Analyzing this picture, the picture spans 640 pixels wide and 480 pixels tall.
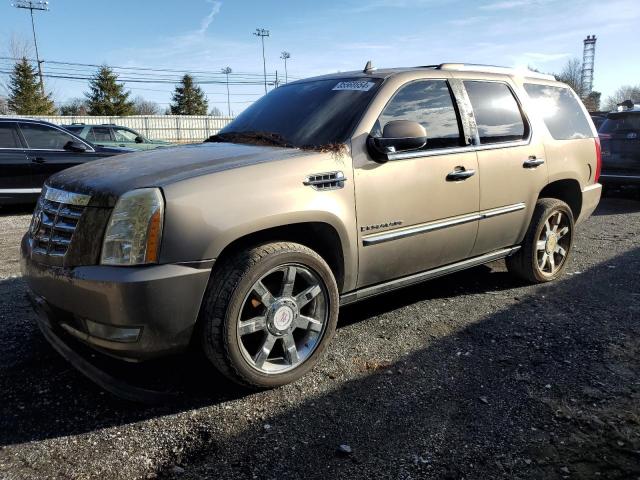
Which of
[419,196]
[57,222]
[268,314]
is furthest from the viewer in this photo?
[419,196]

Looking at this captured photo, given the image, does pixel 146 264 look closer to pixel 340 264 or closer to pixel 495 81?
pixel 340 264

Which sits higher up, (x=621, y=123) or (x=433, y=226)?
(x=621, y=123)

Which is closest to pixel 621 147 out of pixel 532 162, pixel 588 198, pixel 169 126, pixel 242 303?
pixel 588 198

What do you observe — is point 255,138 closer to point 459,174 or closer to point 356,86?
point 356,86

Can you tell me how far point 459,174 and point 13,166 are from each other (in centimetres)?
777

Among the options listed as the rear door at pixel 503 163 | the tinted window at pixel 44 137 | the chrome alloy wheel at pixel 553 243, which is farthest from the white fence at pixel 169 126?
the rear door at pixel 503 163

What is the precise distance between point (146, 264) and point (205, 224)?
1.12 ft

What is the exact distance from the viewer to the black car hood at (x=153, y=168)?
262 centimetres

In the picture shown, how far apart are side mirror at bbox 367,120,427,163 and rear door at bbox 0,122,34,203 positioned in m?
7.44

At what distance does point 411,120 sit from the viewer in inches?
139

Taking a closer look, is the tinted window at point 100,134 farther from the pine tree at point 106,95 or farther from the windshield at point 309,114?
the pine tree at point 106,95

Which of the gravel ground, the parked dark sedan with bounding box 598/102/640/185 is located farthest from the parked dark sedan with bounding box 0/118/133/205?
the parked dark sedan with bounding box 598/102/640/185

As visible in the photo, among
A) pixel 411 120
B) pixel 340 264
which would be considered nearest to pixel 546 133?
pixel 411 120

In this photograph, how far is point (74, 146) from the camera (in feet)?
29.6
